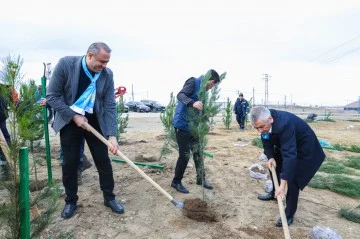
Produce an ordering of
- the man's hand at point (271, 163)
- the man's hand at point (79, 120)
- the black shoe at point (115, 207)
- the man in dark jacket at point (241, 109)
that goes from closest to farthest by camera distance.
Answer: the man's hand at point (79, 120)
the black shoe at point (115, 207)
the man's hand at point (271, 163)
the man in dark jacket at point (241, 109)

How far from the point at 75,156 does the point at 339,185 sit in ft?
13.4

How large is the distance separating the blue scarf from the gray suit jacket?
5 centimetres

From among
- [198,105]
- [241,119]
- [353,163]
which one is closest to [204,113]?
[198,105]

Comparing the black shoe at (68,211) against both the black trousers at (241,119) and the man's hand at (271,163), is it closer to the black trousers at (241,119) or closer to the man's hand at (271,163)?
the man's hand at (271,163)

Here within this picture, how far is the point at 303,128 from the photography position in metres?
3.63

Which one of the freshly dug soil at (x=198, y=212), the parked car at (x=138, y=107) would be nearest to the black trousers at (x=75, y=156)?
the freshly dug soil at (x=198, y=212)

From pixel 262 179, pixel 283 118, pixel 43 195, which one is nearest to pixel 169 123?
pixel 262 179

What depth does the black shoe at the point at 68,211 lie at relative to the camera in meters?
3.42

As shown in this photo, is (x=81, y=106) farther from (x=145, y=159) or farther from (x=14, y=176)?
(x=145, y=159)

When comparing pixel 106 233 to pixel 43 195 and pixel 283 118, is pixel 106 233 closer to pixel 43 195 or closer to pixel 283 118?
pixel 43 195

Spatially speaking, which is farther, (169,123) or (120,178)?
Answer: (169,123)

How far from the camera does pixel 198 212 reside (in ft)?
11.9

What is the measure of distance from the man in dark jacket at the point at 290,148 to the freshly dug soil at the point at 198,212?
761 mm

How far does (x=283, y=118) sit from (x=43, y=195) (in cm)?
239
